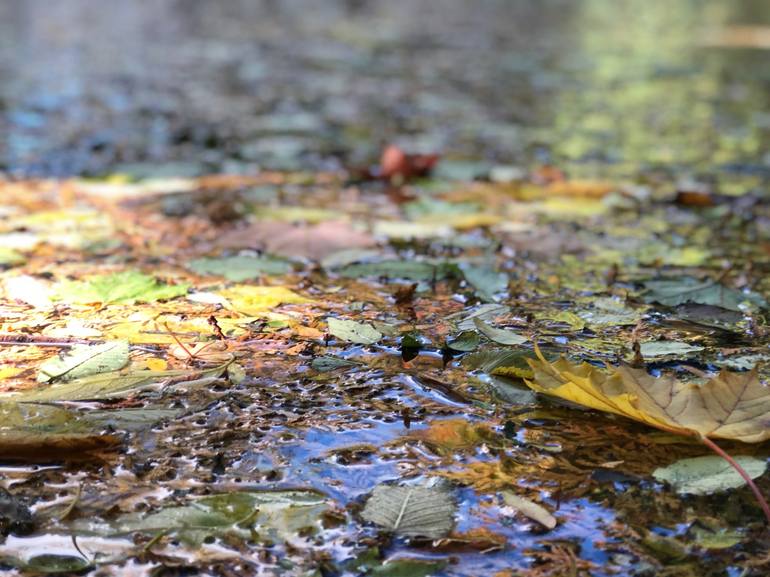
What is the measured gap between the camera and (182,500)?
0.75 m

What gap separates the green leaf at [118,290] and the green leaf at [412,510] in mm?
596

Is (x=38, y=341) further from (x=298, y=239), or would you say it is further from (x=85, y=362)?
(x=298, y=239)

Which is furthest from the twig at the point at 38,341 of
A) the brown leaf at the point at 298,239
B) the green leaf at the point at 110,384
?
the brown leaf at the point at 298,239

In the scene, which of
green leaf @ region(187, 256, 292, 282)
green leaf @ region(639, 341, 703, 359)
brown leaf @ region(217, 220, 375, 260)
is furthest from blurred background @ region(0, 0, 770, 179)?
green leaf @ region(639, 341, 703, 359)

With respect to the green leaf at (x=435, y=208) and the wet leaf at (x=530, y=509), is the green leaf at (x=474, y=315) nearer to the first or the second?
the wet leaf at (x=530, y=509)

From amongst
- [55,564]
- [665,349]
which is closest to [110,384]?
[55,564]

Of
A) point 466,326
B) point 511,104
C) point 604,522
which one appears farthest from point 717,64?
point 604,522

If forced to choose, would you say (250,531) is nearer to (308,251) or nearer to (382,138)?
(308,251)

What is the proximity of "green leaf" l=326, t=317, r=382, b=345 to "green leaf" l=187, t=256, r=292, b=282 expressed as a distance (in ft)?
0.89

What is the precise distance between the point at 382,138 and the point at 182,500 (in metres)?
2.24

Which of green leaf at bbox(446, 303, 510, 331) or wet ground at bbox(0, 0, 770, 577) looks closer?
wet ground at bbox(0, 0, 770, 577)

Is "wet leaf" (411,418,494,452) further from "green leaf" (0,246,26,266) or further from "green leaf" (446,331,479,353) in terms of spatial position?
"green leaf" (0,246,26,266)

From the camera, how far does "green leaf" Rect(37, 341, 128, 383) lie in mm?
970

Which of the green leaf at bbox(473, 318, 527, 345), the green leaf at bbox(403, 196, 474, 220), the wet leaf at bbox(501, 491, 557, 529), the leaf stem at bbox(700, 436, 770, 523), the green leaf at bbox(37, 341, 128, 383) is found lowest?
the green leaf at bbox(403, 196, 474, 220)
